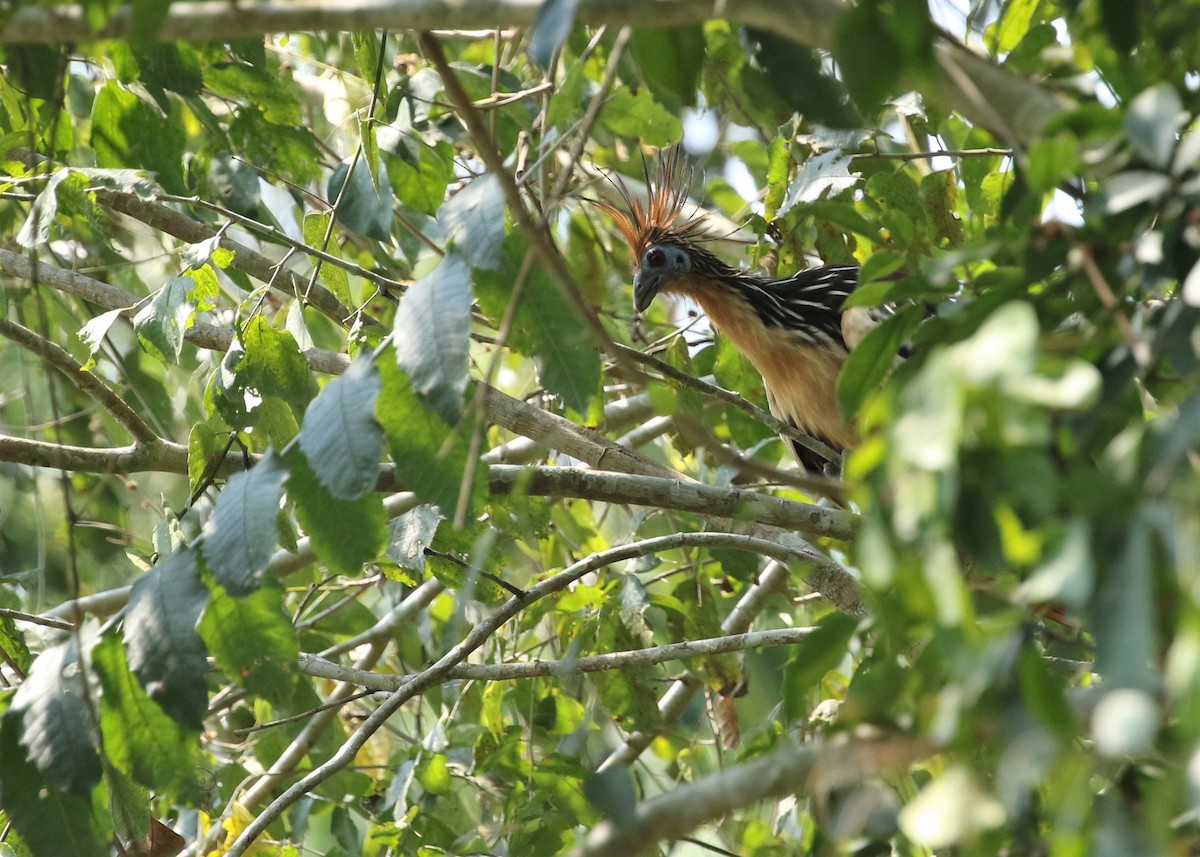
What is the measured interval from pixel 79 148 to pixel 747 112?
7.55 ft

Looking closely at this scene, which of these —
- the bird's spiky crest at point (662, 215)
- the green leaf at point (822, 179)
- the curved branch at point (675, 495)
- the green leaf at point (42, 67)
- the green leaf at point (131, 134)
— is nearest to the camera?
the green leaf at point (42, 67)

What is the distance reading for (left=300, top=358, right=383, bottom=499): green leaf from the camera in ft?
5.05

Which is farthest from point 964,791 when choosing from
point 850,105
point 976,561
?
point 850,105

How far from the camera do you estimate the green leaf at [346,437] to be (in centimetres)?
154

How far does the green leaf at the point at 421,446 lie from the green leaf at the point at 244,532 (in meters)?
0.17

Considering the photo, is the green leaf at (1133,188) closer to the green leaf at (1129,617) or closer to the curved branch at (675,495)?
the green leaf at (1129,617)

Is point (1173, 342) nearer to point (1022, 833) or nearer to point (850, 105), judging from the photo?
point (1022, 833)

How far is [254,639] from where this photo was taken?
1.60 metres

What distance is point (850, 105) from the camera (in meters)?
1.53

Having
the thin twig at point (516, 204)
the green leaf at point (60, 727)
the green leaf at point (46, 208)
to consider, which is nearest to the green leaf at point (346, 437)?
the thin twig at point (516, 204)

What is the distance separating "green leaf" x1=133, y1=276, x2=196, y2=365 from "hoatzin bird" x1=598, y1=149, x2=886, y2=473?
1643 mm

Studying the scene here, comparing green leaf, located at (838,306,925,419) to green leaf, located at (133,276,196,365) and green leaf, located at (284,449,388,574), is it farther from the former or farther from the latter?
green leaf, located at (133,276,196,365)

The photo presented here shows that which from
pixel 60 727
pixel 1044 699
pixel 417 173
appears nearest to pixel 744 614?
pixel 417 173

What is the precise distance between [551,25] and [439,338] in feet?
1.39
